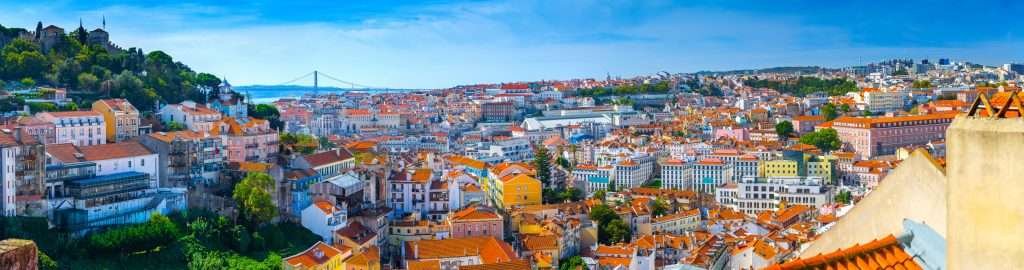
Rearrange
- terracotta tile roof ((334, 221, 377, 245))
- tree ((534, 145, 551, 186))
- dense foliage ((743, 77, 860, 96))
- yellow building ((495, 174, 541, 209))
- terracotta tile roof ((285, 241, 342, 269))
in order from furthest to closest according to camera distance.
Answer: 1. dense foliage ((743, 77, 860, 96))
2. tree ((534, 145, 551, 186))
3. yellow building ((495, 174, 541, 209))
4. terracotta tile roof ((334, 221, 377, 245))
5. terracotta tile roof ((285, 241, 342, 269))

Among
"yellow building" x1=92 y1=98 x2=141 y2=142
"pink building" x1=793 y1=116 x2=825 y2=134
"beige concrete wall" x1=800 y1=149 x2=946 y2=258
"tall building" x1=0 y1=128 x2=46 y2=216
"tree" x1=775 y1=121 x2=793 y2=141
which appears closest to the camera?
"beige concrete wall" x1=800 y1=149 x2=946 y2=258

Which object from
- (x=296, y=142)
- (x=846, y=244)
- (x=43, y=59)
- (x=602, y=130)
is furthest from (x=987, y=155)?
(x=602, y=130)

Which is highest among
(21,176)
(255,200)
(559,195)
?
(21,176)

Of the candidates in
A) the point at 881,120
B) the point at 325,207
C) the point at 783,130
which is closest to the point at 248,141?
the point at 325,207

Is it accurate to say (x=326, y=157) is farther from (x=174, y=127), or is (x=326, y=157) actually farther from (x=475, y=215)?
(x=475, y=215)

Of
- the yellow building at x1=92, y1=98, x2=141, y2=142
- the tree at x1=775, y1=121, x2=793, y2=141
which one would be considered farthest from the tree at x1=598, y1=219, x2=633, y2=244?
the tree at x1=775, y1=121, x2=793, y2=141

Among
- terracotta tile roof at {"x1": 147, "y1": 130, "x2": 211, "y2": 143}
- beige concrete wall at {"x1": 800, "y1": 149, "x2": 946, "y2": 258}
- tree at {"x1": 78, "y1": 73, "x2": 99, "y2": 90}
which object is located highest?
tree at {"x1": 78, "y1": 73, "x2": 99, "y2": 90}

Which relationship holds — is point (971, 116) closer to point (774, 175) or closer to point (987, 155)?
point (987, 155)

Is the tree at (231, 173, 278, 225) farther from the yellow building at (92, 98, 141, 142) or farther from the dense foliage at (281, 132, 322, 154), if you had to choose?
the dense foliage at (281, 132, 322, 154)
